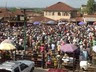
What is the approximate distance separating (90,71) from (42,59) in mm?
3241

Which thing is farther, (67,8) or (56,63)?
(67,8)

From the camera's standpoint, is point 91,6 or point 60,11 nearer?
point 60,11

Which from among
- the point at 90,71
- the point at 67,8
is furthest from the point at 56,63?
the point at 67,8

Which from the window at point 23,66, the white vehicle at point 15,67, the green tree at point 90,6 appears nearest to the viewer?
the white vehicle at point 15,67

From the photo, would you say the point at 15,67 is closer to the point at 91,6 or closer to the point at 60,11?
the point at 60,11

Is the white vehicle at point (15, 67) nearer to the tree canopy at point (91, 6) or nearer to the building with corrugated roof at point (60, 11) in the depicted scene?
the building with corrugated roof at point (60, 11)

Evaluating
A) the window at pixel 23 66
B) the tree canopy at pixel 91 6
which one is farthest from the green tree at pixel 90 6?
the window at pixel 23 66

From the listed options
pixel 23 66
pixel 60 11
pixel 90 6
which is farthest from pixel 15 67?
pixel 90 6

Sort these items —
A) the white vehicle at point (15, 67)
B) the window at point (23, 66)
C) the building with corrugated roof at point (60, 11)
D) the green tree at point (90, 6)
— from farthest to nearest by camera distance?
the green tree at point (90, 6)
the building with corrugated roof at point (60, 11)
the window at point (23, 66)
the white vehicle at point (15, 67)

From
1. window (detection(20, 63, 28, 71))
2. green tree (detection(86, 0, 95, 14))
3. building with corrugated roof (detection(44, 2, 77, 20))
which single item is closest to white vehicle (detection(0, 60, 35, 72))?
window (detection(20, 63, 28, 71))

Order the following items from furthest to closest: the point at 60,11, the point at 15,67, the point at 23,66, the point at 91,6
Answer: the point at 91,6
the point at 60,11
the point at 23,66
the point at 15,67

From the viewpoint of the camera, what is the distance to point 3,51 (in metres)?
20.2

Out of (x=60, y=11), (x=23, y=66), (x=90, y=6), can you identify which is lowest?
(x=60, y=11)

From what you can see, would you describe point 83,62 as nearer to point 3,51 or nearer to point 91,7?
point 3,51
